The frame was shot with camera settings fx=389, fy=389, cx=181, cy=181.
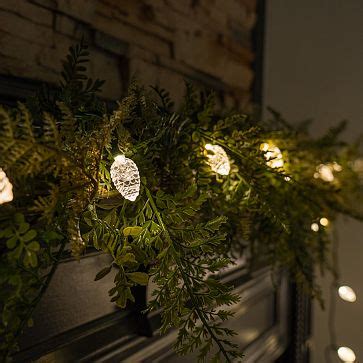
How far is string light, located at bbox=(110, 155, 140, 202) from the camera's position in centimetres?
47

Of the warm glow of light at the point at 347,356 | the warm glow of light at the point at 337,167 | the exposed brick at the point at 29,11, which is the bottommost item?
the warm glow of light at the point at 347,356

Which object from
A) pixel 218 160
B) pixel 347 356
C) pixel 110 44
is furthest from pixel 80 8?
pixel 347 356

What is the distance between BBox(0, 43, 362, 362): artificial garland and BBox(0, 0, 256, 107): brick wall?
15 cm

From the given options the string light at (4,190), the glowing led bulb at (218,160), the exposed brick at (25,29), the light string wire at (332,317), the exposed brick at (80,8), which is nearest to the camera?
the string light at (4,190)

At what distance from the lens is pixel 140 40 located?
117 cm

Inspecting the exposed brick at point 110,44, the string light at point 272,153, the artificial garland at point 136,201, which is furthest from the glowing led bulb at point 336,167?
the exposed brick at point 110,44

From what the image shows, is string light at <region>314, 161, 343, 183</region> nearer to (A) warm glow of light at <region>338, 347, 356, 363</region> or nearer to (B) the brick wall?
(B) the brick wall

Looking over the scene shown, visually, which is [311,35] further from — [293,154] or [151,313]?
[151,313]

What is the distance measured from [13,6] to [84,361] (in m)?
0.74

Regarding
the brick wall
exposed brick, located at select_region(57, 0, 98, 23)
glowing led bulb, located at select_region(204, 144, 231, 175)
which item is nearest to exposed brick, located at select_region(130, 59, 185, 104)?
the brick wall

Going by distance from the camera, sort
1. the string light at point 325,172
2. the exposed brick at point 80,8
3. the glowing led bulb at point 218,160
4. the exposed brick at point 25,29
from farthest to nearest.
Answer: the string light at point 325,172 → the exposed brick at point 80,8 → the exposed brick at point 25,29 → the glowing led bulb at point 218,160

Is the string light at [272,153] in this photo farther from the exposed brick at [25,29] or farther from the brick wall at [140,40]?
the exposed brick at [25,29]

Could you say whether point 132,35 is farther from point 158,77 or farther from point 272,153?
point 272,153

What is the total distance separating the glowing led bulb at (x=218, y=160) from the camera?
2.16 ft
